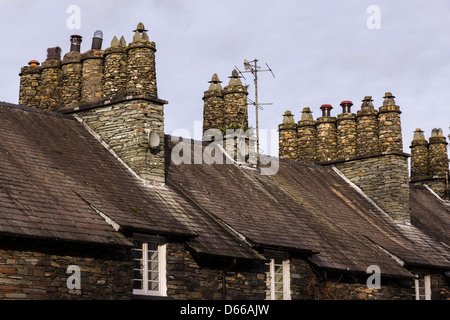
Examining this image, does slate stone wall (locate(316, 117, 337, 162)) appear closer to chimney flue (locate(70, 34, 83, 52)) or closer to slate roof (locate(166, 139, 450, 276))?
slate roof (locate(166, 139, 450, 276))

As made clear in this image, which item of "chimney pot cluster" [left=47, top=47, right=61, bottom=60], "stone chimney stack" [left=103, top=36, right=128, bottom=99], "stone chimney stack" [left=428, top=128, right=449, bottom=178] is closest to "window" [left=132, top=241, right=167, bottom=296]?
"stone chimney stack" [left=103, top=36, right=128, bottom=99]

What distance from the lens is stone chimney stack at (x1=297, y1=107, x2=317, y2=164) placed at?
39.2m

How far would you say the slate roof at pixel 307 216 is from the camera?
27.4m

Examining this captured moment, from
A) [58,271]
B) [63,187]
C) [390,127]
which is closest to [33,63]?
[63,187]

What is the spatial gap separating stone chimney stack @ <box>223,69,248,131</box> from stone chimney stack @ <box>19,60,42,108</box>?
659 centimetres

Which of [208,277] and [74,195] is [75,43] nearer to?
[74,195]

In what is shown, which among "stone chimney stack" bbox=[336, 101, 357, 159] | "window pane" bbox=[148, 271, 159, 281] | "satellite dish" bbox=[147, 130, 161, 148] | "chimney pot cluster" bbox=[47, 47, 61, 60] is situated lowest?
"window pane" bbox=[148, 271, 159, 281]

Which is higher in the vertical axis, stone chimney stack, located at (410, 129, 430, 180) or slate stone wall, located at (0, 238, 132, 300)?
stone chimney stack, located at (410, 129, 430, 180)

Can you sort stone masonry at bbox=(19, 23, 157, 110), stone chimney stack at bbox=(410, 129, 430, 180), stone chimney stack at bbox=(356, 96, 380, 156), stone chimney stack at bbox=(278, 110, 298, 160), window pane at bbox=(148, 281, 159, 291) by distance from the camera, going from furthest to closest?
stone chimney stack at bbox=(410, 129, 430, 180)
stone chimney stack at bbox=(278, 110, 298, 160)
stone chimney stack at bbox=(356, 96, 380, 156)
stone masonry at bbox=(19, 23, 157, 110)
window pane at bbox=(148, 281, 159, 291)

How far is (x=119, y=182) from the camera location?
25.6m

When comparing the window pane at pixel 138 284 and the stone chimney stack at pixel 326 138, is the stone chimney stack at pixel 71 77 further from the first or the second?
the stone chimney stack at pixel 326 138

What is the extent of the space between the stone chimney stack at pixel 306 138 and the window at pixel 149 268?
16277 mm

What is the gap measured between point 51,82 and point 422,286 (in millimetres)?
13543

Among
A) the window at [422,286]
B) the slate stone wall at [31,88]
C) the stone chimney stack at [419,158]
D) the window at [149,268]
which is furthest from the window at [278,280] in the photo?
the stone chimney stack at [419,158]
